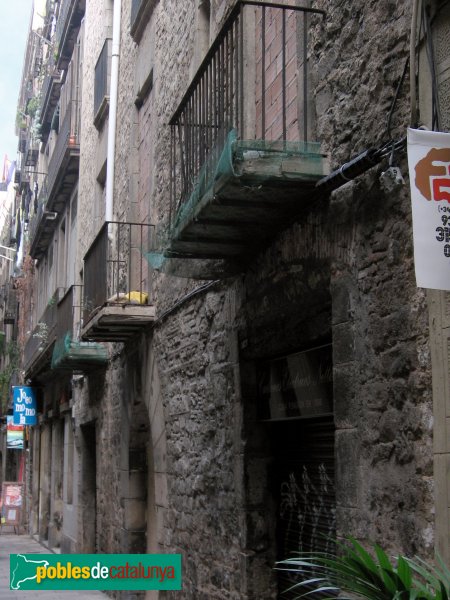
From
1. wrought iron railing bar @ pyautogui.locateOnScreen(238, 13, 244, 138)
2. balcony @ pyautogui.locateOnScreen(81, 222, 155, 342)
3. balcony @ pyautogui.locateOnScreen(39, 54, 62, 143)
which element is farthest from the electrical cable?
balcony @ pyautogui.locateOnScreen(39, 54, 62, 143)

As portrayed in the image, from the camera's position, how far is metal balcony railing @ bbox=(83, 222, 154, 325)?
939cm

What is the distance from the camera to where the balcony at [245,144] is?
4.73m

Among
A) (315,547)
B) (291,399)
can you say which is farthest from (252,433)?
(315,547)

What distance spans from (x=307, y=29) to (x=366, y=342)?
2.14m

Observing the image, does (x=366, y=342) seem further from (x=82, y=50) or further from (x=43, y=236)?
(x=43, y=236)

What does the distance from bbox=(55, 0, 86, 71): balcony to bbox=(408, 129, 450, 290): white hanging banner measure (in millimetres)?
14546

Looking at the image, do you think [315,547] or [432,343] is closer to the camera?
[432,343]

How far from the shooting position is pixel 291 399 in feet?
18.9

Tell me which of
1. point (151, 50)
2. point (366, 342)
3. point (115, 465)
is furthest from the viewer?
point (115, 465)

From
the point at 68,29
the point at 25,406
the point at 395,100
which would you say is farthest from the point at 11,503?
the point at 395,100

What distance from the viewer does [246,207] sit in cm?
518

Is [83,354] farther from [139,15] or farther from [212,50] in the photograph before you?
[212,50]

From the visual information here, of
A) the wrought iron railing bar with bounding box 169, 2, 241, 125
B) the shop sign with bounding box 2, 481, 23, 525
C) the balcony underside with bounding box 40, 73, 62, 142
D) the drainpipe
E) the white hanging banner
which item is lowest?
the shop sign with bounding box 2, 481, 23, 525

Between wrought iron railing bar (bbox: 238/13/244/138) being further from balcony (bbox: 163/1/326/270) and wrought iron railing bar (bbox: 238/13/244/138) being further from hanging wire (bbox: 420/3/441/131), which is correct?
hanging wire (bbox: 420/3/441/131)
